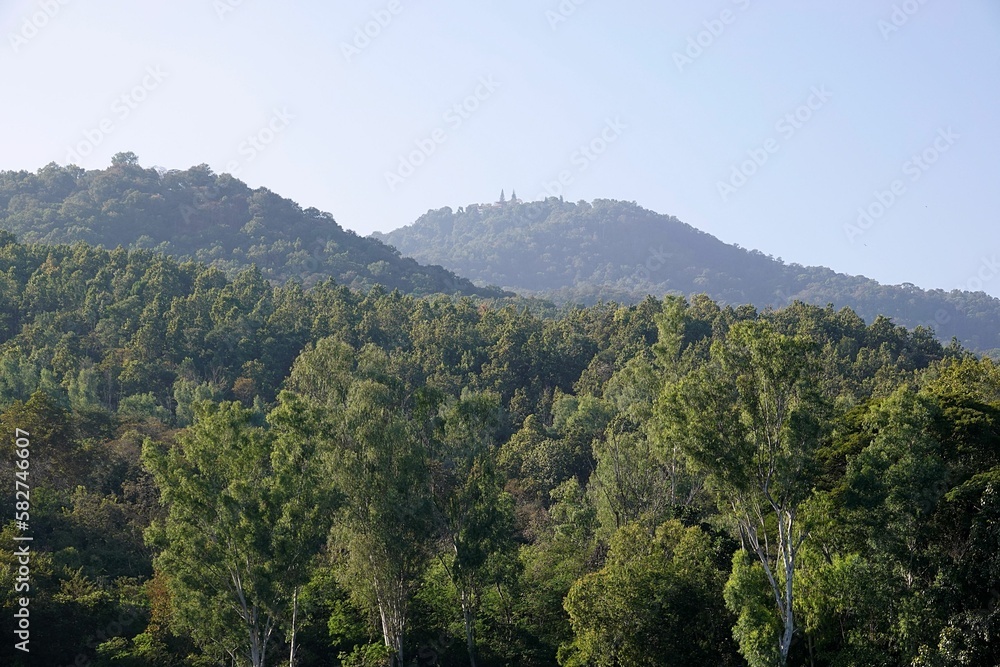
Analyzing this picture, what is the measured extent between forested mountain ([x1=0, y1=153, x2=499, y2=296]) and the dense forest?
255 feet

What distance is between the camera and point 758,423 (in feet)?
67.2

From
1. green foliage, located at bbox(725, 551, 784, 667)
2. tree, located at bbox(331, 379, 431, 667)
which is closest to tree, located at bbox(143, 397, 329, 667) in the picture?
tree, located at bbox(331, 379, 431, 667)

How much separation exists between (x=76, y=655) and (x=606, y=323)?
169 ft

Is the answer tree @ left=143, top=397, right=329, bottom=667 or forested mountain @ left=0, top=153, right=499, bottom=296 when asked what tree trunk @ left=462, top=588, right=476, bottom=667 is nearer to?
tree @ left=143, top=397, right=329, bottom=667

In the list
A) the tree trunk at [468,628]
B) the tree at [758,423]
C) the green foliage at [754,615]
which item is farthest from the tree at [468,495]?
the green foliage at [754,615]

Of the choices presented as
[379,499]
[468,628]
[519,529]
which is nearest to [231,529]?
[379,499]

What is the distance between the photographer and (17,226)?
109812 millimetres

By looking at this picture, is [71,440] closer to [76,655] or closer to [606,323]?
[76,655]

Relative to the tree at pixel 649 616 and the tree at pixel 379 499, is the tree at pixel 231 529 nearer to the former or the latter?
the tree at pixel 379 499

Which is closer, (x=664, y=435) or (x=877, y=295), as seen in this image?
(x=664, y=435)

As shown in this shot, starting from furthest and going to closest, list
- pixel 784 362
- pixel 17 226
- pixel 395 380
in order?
pixel 17 226
pixel 395 380
pixel 784 362

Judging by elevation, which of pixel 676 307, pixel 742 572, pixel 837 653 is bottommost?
pixel 837 653

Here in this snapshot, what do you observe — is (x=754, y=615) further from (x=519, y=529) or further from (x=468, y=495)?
(x=519, y=529)

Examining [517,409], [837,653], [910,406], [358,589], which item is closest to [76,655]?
[358,589]
